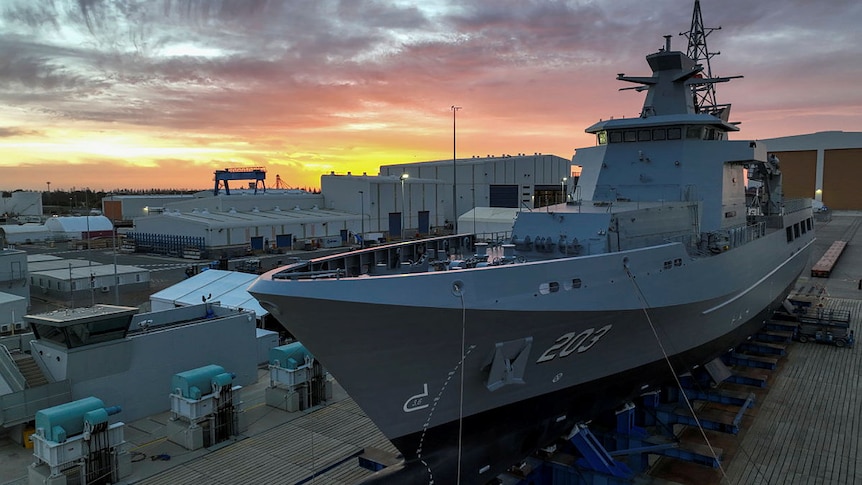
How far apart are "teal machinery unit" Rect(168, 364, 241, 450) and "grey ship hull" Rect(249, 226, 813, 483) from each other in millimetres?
5643

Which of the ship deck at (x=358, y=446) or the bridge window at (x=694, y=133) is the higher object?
the bridge window at (x=694, y=133)

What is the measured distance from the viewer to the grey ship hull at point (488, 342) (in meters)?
6.74

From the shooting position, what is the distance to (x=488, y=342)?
24.5 feet

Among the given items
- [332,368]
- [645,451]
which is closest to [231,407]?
[332,368]

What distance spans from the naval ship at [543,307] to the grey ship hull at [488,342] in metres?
0.02

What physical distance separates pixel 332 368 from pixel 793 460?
9359mm

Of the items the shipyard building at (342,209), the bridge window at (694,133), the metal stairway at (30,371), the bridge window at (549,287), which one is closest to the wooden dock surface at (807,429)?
the bridge window at (549,287)

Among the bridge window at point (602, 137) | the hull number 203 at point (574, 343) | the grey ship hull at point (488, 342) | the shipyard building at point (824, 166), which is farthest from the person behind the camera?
the shipyard building at point (824, 166)

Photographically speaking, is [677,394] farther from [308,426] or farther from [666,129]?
[308,426]

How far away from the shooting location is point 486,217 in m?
40.8

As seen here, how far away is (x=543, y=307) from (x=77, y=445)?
28.4 ft

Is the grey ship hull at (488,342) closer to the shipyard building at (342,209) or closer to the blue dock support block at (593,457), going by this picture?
the blue dock support block at (593,457)

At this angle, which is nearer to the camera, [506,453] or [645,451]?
[506,453]

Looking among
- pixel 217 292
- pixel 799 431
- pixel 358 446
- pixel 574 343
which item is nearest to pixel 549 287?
pixel 574 343
